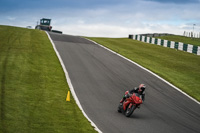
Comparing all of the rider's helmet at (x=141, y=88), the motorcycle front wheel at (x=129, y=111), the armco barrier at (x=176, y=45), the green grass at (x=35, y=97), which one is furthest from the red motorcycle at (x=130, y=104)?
the armco barrier at (x=176, y=45)

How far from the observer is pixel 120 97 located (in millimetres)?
16062

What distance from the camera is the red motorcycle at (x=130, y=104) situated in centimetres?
1258

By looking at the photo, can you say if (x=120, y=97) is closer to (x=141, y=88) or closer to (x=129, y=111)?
(x=129, y=111)

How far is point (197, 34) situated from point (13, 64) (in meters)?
65.8

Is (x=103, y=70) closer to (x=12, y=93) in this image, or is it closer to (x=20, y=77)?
(x=20, y=77)

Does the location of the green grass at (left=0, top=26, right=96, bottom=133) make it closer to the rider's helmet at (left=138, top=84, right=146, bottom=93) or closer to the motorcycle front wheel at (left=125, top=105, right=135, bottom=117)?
the motorcycle front wheel at (left=125, top=105, right=135, bottom=117)

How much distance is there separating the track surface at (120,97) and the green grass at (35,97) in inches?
33.8

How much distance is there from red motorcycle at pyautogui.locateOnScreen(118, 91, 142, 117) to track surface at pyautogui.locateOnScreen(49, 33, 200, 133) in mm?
236

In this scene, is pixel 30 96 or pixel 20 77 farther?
pixel 20 77

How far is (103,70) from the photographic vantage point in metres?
22.3

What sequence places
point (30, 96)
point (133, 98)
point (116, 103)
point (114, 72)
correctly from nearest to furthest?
point (133, 98)
point (30, 96)
point (116, 103)
point (114, 72)

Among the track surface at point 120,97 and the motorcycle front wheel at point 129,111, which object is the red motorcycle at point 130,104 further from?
the track surface at point 120,97

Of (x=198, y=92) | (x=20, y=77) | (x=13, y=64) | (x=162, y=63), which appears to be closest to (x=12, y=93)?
(x=20, y=77)

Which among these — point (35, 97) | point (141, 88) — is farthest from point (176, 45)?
point (35, 97)
